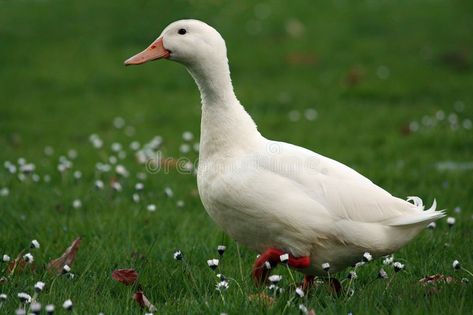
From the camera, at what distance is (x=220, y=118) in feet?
13.8

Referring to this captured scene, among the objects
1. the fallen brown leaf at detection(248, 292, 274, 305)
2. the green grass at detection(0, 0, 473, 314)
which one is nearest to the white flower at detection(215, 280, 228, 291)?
the green grass at detection(0, 0, 473, 314)

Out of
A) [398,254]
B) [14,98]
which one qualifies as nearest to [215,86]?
[398,254]

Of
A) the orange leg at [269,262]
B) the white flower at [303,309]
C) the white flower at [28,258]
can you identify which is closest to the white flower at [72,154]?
the white flower at [28,258]

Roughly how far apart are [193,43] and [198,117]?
5976 mm

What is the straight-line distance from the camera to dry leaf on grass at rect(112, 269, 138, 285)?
4.18m

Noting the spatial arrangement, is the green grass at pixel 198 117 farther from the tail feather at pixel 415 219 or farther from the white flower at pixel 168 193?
the tail feather at pixel 415 219

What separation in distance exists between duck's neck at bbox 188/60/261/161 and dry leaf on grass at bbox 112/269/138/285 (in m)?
0.76

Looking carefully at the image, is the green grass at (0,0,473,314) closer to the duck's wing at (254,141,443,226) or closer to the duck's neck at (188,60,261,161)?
the duck's wing at (254,141,443,226)

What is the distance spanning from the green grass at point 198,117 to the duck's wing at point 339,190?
0.38 m

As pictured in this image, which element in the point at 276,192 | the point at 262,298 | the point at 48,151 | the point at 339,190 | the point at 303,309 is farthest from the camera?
the point at 48,151

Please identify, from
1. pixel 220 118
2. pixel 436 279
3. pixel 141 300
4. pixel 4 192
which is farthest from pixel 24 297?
pixel 4 192

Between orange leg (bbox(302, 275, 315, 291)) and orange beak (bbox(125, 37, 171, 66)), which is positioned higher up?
orange beak (bbox(125, 37, 171, 66))

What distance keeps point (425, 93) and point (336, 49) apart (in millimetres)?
Result: 2673

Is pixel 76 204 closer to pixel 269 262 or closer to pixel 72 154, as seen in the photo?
pixel 72 154
